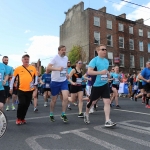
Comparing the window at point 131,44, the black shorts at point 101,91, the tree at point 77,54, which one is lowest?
the black shorts at point 101,91

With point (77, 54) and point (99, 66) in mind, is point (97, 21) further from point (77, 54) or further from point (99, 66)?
point (99, 66)

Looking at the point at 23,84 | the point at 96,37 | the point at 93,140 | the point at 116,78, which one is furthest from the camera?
the point at 96,37

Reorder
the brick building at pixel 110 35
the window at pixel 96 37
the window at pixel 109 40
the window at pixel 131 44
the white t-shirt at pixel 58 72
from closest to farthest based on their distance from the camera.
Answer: the white t-shirt at pixel 58 72
the brick building at pixel 110 35
the window at pixel 96 37
the window at pixel 109 40
the window at pixel 131 44

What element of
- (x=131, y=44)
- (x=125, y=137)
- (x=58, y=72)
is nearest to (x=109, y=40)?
(x=131, y=44)

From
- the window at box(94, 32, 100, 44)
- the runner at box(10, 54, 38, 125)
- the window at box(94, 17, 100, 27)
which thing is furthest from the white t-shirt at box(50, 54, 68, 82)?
the window at box(94, 17, 100, 27)

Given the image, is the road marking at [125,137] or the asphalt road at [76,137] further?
the road marking at [125,137]

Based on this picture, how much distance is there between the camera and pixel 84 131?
4.61 meters

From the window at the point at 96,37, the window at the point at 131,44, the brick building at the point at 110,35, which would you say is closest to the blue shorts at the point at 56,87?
the brick building at the point at 110,35

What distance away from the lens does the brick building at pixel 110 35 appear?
3293 centimetres

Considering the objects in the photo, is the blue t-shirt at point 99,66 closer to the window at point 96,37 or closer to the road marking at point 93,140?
the road marking at point 93,140

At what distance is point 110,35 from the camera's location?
34.8 m

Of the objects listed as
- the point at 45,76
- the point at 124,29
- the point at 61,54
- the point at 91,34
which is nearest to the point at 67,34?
the point at 91,34

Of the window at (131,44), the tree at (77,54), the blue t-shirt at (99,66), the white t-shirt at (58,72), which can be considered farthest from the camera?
the window at (131,44)

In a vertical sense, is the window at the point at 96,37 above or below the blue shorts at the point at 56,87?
above
